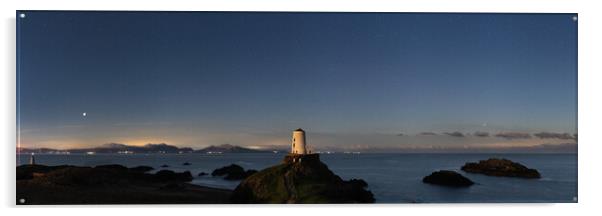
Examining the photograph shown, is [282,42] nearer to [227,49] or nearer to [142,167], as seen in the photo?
[227,49]

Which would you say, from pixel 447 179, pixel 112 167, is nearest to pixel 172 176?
pixel 112 167

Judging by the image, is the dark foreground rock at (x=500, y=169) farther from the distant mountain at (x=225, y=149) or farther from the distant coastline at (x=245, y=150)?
the distant mountain at (x=225, y=149)

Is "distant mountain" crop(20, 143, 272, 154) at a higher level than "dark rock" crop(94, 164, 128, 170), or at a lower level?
higher

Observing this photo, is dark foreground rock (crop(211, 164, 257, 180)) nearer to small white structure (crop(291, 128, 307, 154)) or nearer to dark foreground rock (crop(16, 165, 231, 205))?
dark foreground rock (crop(16, 165, 231, 205))

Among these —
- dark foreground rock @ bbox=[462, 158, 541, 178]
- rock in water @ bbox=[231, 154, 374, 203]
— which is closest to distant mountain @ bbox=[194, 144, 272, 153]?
rock in water @ bbox=[231, 154, 374, 203]

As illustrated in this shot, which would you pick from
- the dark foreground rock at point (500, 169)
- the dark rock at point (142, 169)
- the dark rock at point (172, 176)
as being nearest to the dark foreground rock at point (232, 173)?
the dark rock at point (172, 176)
